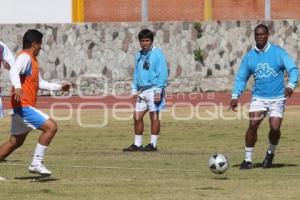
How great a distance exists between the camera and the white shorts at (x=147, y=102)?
65.3ft

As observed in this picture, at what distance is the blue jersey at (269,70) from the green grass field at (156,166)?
1.12 meters

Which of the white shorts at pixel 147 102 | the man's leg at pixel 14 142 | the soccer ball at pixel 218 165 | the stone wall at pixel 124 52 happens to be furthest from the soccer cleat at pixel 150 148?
the stone wall at pixel 124 52

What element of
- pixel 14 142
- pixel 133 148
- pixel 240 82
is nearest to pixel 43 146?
pixel 14 142

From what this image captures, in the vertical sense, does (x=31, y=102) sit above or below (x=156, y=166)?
above

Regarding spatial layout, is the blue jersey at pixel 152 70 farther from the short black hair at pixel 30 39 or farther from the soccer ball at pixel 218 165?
the short black hair at pixel 30 39

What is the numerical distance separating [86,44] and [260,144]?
12760 millimetres

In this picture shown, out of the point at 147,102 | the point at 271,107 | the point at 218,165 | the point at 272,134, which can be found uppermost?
the point at 271,107

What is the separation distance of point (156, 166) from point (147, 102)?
11.1 ft

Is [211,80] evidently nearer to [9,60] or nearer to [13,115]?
[9,60]

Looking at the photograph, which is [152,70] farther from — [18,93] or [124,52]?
[124,52]

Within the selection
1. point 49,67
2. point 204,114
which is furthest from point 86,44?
point 204,114

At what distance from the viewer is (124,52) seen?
33062 millimetres

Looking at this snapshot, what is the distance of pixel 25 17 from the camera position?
112 feet

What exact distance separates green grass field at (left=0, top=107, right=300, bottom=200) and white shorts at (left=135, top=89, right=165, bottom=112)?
2.52 feet
